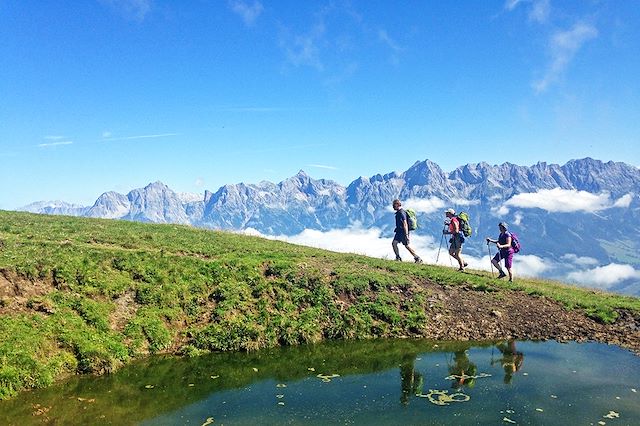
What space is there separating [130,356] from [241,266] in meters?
9.12

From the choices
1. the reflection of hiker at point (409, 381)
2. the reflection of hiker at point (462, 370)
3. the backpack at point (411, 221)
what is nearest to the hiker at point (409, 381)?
the reflection of hiker at point (409, 381)

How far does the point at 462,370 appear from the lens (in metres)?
19.2

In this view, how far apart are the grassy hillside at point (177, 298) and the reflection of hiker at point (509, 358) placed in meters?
4.38

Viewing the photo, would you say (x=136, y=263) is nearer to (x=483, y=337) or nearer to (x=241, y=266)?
(x=241, y=266)

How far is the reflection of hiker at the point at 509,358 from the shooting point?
18.8 meters

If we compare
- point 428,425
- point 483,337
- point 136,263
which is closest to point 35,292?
point 136,263

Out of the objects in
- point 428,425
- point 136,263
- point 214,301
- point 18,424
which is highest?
point 136,263

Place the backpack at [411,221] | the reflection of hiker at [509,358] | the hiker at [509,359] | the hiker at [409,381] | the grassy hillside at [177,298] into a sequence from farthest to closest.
Result: 1. the backpack at [411,221]
2. the grassy hillside at [177,298]
3. the reflection of hiker at [509,358]
4. the hiker at [509,359]
5. the hiker at [409,381]

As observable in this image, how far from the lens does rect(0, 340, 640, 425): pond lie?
1466 centimetres

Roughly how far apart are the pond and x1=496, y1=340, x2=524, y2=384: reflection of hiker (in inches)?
1.8

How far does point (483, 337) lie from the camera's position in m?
24.2

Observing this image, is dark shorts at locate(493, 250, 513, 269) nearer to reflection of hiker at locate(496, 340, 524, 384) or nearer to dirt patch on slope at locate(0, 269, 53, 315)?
reflection of hiker at locate(496, 340, 524, 384)

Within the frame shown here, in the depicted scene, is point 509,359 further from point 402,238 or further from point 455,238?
point 402,238

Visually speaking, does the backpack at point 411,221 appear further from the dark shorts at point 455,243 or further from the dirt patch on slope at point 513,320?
the dirt patch on slope at point 513,320
